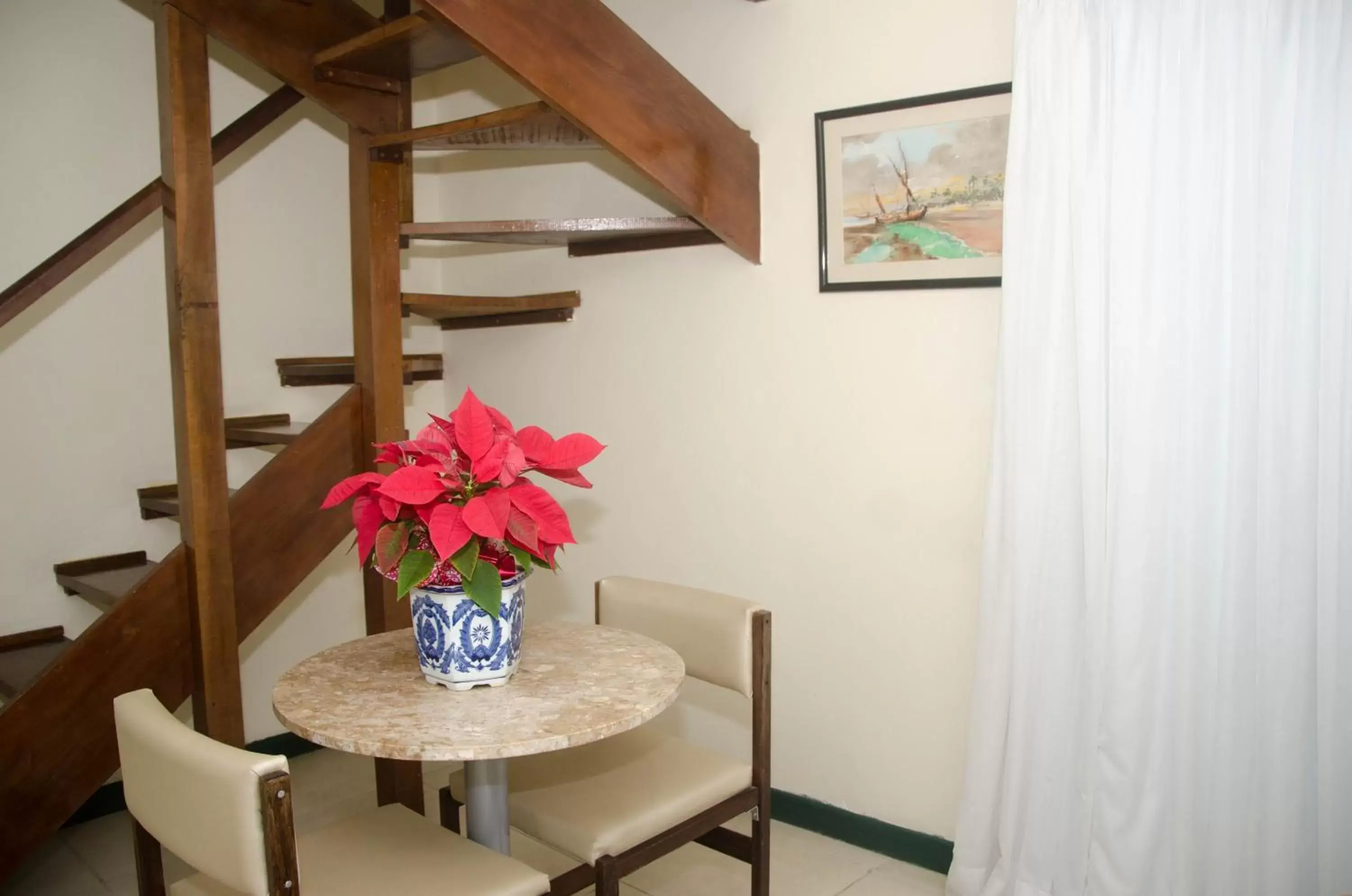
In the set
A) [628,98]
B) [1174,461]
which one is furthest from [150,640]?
[1174,461]

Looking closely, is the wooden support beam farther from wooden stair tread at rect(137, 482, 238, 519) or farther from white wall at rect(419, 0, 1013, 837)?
white wall at rect(419, 0, 1013, 837)

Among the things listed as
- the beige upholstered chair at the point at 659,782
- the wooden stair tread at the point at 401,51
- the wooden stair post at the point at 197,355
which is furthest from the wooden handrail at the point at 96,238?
the beige upholstered chair at the point at 659,782

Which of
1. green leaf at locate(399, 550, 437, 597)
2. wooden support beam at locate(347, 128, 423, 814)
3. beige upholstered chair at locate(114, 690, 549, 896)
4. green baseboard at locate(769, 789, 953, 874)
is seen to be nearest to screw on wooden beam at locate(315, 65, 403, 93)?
wooden support beam at locate(347, 128, 423, 814)

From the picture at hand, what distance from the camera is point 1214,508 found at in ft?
7.11

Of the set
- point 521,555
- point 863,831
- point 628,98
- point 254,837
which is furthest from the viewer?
point 863,831

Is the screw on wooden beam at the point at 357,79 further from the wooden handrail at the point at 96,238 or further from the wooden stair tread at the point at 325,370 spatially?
the wooden stair tread at the point at 325,370

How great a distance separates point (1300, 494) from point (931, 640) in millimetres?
975

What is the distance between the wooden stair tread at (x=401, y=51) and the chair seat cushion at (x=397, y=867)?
1.71m

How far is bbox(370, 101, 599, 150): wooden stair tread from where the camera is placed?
2.57 meters

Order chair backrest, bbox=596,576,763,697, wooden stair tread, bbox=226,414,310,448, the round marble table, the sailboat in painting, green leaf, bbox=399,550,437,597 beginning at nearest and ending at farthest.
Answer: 1. the round marble table
2. green leaf, bbox=399,550,437,597
3. chair backrest, bbox=596,576,763,697
4. the sailboat in painting
5. wooden stair tread, bbox=226,414,310,448

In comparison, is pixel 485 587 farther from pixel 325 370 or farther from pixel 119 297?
pixel 119 297

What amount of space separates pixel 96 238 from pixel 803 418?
1999 millimetres

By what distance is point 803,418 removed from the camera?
296 centimetres

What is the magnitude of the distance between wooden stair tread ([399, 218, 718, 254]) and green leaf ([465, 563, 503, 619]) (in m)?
1.23
